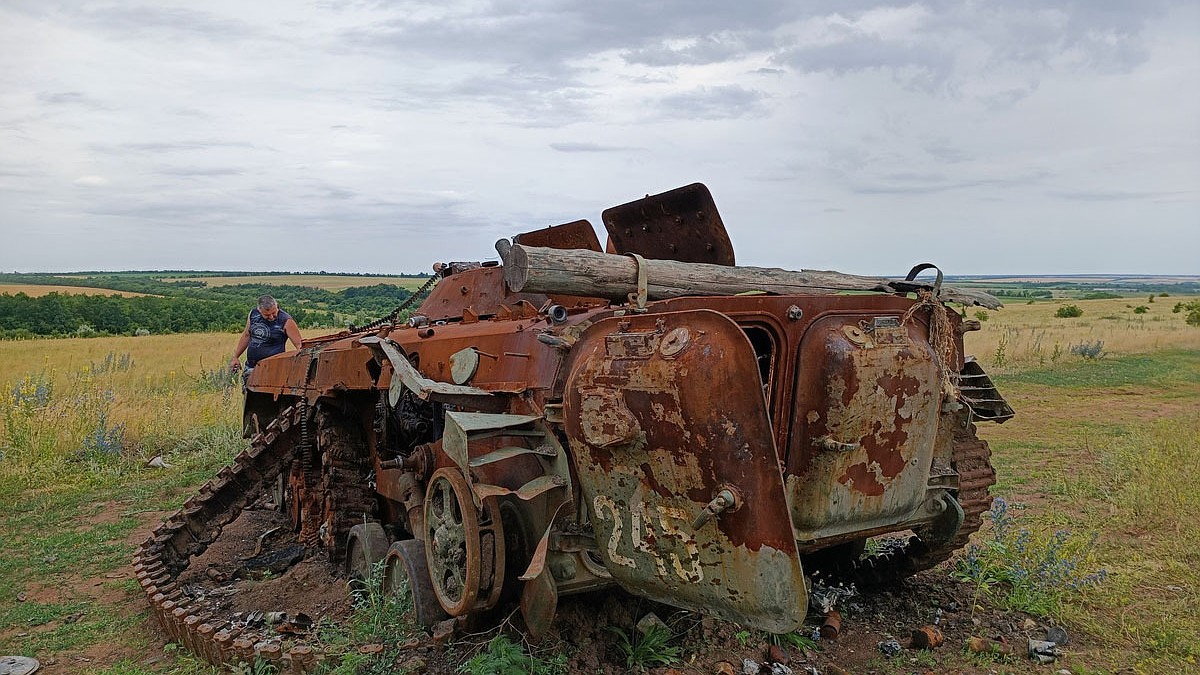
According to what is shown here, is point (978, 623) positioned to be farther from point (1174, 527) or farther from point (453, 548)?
point (453, 548)

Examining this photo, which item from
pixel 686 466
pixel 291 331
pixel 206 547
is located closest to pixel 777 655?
pixel 686 466

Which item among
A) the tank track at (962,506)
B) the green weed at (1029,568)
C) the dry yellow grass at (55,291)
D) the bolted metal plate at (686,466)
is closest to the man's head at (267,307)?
the bolted metal plate at (686,466)

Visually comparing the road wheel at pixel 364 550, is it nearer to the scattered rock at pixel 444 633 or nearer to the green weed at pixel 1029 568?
the scattered rock at pixel 444 633

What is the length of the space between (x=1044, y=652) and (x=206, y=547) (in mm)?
5602

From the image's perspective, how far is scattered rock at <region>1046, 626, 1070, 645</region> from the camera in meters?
4.91

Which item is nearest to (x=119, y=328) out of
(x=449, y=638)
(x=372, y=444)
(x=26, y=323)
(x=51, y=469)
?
(x=26, y=323)

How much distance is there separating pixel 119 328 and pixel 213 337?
9666 millimetres

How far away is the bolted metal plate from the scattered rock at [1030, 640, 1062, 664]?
2003mm

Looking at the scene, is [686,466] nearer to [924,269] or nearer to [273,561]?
[924,269]

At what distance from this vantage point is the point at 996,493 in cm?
825

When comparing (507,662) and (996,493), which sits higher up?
(507,662)

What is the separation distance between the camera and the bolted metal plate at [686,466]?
343cm

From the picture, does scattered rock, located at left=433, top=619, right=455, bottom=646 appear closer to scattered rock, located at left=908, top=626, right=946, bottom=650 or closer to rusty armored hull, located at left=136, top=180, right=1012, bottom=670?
rusty armored hull, located at left=136, top=180, right=1012, bottom=670

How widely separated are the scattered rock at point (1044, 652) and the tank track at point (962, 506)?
2.09 feet
